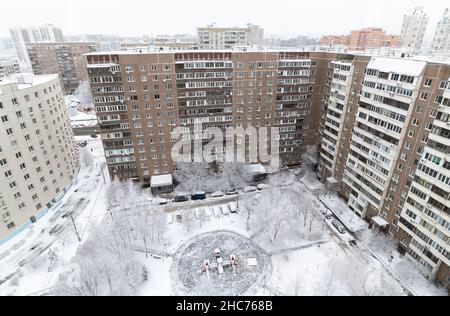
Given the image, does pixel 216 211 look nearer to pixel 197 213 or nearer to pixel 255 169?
pixel 197 213

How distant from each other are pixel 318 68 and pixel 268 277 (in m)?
48.4

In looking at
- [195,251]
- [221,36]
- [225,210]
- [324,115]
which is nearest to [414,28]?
[221,36]

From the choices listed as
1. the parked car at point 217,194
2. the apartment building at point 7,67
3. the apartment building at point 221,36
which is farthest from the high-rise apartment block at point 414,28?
the apartment building at point 7,67

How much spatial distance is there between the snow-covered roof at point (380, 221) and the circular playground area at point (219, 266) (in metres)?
21.1

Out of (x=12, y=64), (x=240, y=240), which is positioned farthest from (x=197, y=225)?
(x=12, y=64)

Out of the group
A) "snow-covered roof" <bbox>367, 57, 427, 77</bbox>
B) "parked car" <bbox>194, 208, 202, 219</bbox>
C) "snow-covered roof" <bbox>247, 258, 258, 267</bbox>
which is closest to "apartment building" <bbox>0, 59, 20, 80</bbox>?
"parked car" <bbox>194, 208, 202, 219</bbox>

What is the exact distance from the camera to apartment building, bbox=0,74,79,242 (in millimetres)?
47434

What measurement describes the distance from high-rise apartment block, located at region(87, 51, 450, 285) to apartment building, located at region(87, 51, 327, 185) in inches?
8.4

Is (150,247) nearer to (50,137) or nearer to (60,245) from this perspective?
(60,245)

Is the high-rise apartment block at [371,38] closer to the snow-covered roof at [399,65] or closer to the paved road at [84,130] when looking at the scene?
the snow-covered roof at [399,65]

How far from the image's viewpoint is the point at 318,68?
64.0 meters

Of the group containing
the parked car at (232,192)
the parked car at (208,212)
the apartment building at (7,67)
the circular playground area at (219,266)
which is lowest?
the circular playground area at (219,266)

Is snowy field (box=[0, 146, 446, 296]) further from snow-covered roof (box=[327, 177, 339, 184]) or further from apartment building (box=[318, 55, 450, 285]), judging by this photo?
apartment building (box=[318, 55, 450, 285])

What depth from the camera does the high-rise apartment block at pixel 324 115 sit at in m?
39.8
